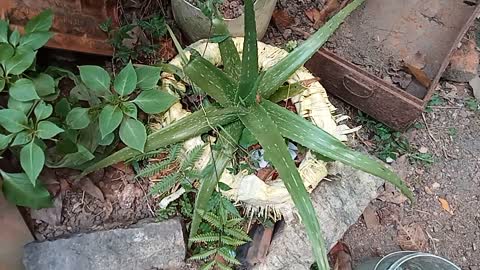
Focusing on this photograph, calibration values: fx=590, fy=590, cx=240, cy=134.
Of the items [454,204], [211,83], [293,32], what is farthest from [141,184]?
[454,204]

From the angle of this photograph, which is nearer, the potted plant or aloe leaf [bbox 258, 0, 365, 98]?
aloe leaf [bbox 258, 0, 365, 98]

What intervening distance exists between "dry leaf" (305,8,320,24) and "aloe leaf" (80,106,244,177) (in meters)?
0.57

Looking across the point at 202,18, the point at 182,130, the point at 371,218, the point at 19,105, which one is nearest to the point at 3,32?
the point at 19,105

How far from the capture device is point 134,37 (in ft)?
4.48

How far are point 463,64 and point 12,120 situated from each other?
124cm

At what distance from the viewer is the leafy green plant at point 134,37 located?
1.26 meters

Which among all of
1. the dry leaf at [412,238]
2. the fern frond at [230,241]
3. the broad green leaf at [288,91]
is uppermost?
the broad green leaf at [288,91]

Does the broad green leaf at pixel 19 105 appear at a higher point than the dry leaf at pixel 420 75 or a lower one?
higher

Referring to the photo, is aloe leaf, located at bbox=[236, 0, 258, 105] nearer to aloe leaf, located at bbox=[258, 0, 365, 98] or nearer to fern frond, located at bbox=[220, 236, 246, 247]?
aloe leaf, located at bbox=[258, 0, 365, 98]

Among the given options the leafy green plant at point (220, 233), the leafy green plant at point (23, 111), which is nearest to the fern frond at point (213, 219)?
the leafy green plant at point (220, 233)

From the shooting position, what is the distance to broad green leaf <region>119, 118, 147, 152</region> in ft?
3.41

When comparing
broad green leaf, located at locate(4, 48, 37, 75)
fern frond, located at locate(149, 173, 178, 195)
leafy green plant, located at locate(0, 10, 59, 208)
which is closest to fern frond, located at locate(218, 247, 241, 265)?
fern frond, located at locate(149, 173, 178, 195)

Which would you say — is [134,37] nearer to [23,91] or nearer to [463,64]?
[23,91]

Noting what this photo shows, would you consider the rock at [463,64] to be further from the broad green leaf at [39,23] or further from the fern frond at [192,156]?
the broad green leaf at [39,23]
